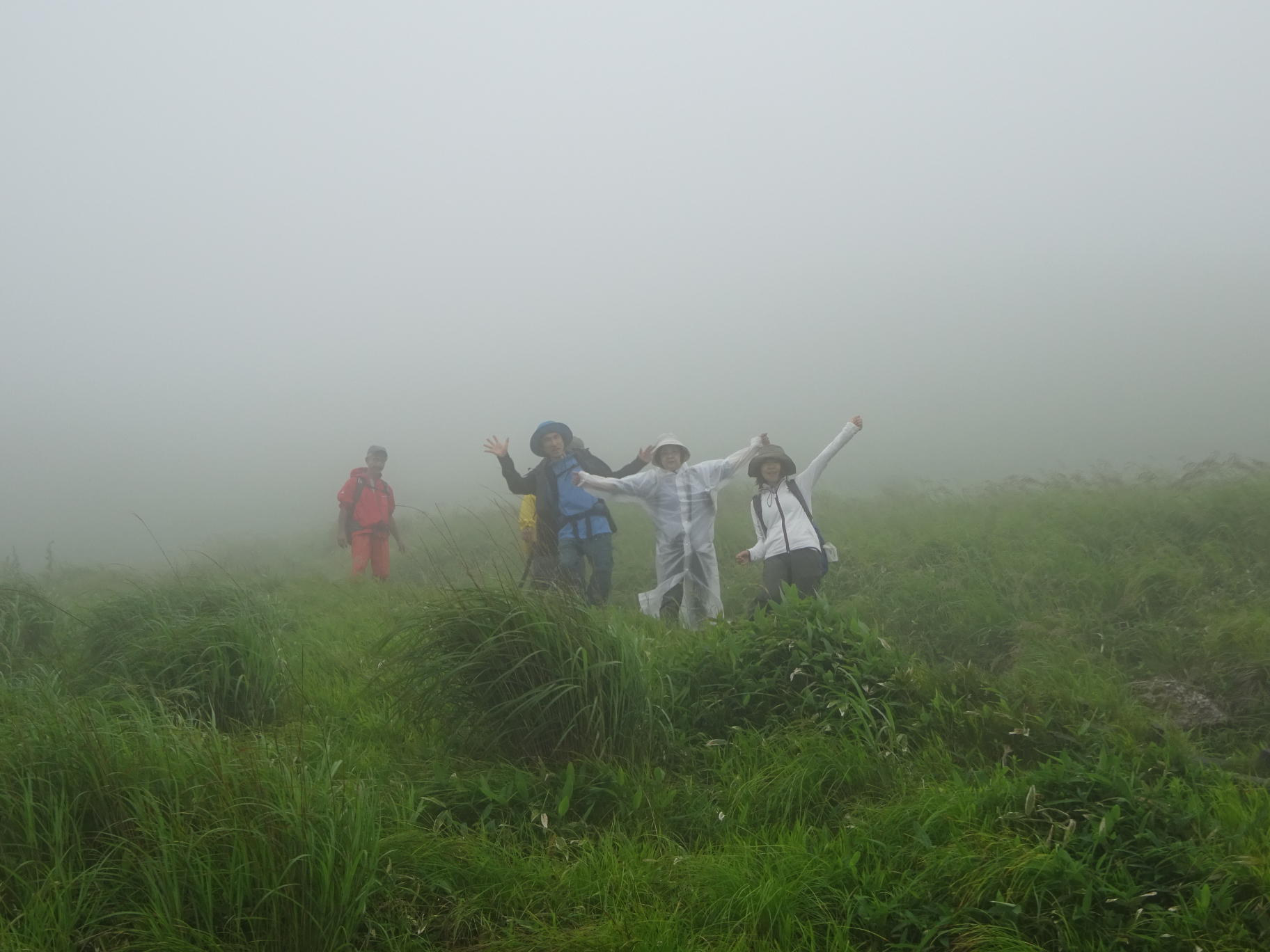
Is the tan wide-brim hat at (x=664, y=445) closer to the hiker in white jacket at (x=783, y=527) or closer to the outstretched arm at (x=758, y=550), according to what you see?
the hiker in white jacket at (x=783, y=527)

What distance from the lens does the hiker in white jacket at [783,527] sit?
284 inches

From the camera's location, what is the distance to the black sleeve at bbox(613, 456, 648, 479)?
8.34 meters

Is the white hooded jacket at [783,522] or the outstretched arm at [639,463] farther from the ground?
the outstretched arm at [639,463]

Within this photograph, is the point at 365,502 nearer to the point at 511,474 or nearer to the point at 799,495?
the point at 511,474

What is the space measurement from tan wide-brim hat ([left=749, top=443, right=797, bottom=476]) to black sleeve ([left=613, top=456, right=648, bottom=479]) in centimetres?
109

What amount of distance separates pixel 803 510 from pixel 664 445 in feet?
4.42

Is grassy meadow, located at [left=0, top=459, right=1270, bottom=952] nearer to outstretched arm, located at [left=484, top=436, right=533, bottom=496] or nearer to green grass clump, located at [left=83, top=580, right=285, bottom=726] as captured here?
green grass clump, located at [left=83, top=580, right=285, bottom=726]

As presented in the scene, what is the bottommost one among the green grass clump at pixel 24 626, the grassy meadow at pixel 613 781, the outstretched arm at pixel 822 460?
the grassy meadow at pixel 613 781

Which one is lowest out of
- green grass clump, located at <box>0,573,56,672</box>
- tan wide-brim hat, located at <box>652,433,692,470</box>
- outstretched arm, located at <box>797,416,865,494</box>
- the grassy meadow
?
the grassy meadow

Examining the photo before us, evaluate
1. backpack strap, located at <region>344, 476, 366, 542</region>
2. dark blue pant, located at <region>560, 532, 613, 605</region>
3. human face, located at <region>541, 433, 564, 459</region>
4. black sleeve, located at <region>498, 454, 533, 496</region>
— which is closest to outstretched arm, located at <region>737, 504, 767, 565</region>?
dark blue pant, located at <region>560, 532, 613, 605</region>

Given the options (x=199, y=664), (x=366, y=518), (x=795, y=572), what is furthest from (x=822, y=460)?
(x=366, y=518)

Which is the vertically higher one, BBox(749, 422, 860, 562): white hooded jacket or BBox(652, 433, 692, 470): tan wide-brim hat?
BBox(652, 433, 692, 470): tan wide-brim hat

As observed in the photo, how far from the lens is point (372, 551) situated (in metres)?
11.0

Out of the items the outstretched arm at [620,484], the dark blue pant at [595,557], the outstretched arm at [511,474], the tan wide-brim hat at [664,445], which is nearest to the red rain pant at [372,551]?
the outstretched arm at [511,474]
